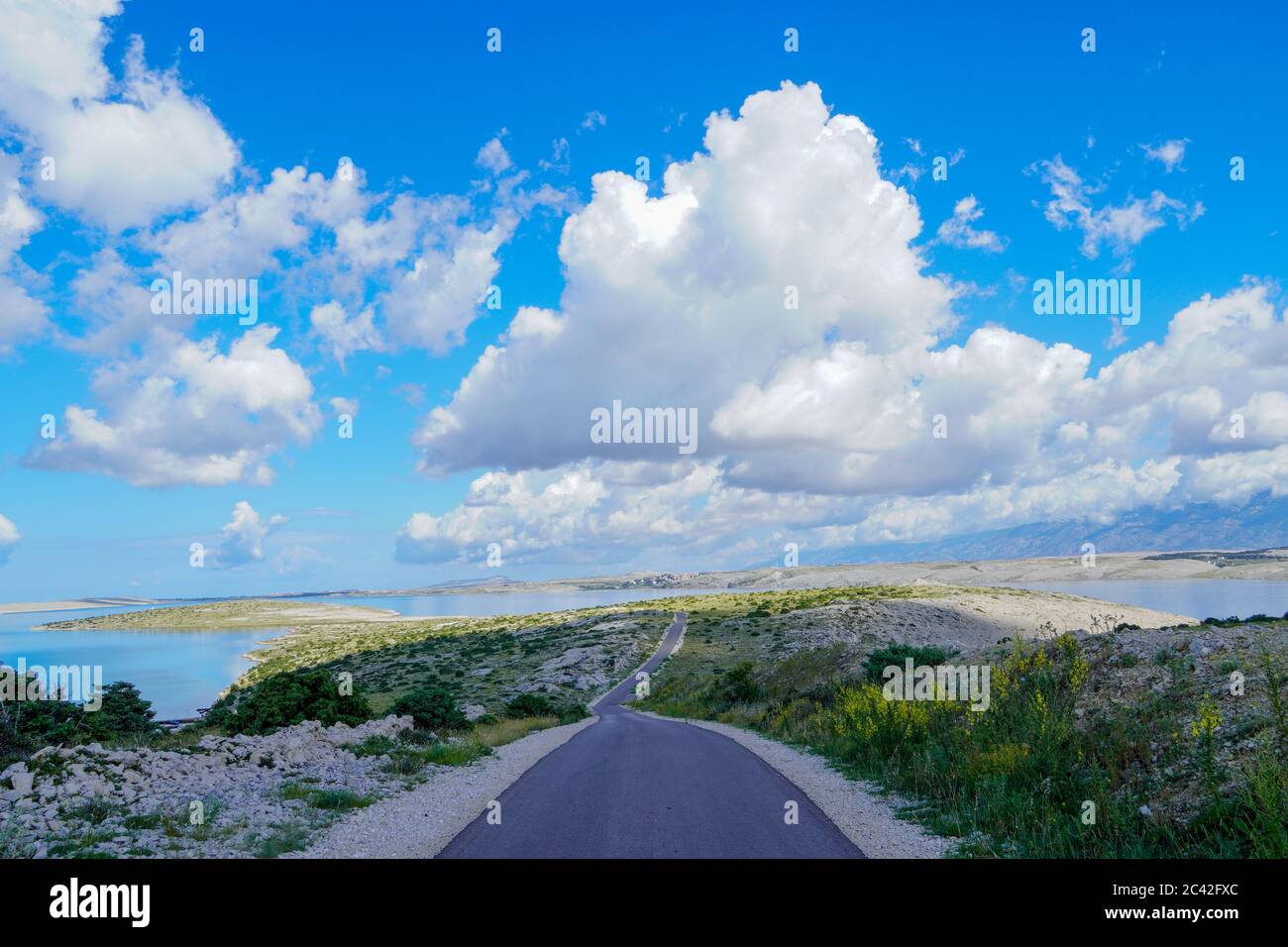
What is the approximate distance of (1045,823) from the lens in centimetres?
973

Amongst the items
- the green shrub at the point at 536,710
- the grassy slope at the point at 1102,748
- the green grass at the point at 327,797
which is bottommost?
the green shrub at the point at 536,710

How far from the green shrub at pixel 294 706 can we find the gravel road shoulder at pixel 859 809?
12875mm

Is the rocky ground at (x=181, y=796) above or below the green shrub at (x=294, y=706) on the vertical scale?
above

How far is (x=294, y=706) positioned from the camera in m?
22.0

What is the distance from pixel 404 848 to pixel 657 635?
78.8 m

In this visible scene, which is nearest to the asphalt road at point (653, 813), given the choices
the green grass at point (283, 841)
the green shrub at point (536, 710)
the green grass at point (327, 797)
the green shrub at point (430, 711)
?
the green grass at point (283, 841)

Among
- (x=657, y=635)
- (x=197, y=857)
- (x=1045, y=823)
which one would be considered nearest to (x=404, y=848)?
(x=197, y=857)

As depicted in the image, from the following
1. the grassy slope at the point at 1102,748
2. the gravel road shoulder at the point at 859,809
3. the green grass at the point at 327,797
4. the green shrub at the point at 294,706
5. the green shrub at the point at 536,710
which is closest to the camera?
the grassy slope at the point at 1102,748

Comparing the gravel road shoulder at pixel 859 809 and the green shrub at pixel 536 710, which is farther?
the green shrub at pixel 536 710

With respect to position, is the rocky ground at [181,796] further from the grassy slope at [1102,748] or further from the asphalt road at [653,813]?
the grassy slope at [1102,748]

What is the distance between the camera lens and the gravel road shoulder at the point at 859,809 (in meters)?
9.52

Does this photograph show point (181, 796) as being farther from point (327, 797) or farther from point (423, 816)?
point (423, 816)

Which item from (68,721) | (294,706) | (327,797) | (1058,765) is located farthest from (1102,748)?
(68,721)

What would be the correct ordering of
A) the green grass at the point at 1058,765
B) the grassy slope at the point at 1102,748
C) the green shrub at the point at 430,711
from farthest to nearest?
the green shrub at the point at 430,711
the grassy slope at the point at 1102,748
the green grass at the point at 1058,765
